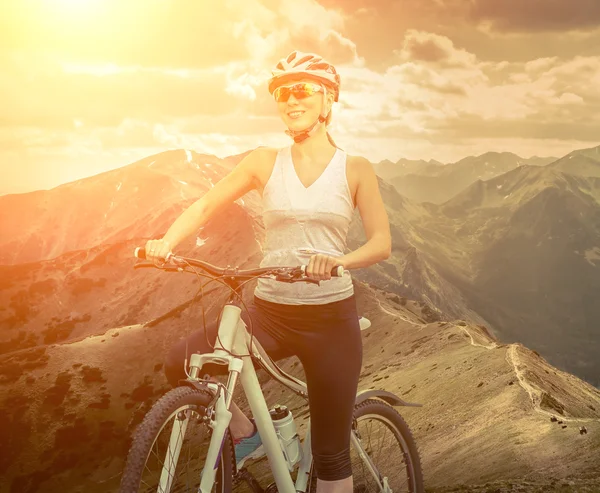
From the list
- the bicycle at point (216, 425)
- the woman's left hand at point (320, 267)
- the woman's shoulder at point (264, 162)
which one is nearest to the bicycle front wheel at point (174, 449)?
the bicycle at point (216, 425)

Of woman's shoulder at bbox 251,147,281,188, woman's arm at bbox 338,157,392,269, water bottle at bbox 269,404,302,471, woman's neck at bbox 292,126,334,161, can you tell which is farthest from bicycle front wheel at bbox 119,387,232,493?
woman's neck at bbox 292,126,334,161

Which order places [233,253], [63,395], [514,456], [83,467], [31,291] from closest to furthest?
[514,456] < [83,467] < [63,395] < [233,253] < [31,291]

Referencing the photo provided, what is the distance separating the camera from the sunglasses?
5453 mm

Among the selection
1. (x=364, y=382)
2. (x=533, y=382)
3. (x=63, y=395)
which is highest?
(x=533, y=382)

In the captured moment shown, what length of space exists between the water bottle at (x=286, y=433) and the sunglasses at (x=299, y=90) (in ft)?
10.8

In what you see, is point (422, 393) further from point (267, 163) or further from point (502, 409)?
point (267, 163)

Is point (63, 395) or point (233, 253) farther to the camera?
point (233, 253)

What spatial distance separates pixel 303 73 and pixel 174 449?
12.5 feet

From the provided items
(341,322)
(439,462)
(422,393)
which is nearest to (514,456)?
(439,462)

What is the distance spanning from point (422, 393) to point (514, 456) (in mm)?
20196

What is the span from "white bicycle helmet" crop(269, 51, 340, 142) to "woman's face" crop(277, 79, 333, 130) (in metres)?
0.05

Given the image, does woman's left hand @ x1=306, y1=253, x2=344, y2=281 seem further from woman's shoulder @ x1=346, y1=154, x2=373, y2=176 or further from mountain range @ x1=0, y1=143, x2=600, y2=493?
mountain range @ x1=0, y1=143, x2=600, y2=493

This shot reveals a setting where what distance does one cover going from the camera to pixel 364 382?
52250mm

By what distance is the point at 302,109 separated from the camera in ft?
18.1
